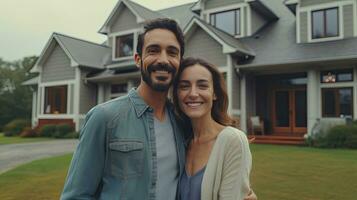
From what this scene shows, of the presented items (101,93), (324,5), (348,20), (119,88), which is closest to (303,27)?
(324,5)

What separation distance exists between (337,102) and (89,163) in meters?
14.8

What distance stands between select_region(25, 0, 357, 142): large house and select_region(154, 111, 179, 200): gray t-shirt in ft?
42.8

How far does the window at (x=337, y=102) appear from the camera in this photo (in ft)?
47.8

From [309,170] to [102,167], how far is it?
21.6 feet

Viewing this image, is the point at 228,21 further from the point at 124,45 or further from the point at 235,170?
the point at 235,170

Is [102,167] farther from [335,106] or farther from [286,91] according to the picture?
[286,91]

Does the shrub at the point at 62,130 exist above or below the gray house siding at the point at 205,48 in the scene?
below

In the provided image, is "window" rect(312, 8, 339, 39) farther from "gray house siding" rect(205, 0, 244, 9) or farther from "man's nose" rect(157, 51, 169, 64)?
"man's nose" rect(157, 51, 169, 64)

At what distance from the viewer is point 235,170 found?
1962 millimetres

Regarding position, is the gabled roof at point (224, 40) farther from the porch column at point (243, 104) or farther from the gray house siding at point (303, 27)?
the gray house siding at point (303, 27)

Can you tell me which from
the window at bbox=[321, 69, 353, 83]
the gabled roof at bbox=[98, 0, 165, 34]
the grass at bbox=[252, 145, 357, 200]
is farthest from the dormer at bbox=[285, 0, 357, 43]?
the gabled roof at bbox=[98, 0, 165, 34]

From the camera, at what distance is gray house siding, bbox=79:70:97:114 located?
2006 centimetres

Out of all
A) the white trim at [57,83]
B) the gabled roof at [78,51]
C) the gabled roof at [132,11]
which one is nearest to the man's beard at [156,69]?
the gabled roof at [132,11]

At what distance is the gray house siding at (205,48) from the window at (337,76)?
13.5 ft
